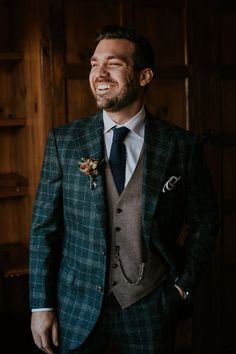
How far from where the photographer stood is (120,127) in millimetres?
1802

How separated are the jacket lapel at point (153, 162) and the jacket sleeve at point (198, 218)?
10 cm

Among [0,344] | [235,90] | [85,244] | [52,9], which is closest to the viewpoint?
[85,244]

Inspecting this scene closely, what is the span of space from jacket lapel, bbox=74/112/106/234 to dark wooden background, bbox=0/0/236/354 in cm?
75

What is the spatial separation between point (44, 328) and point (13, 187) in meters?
1.20

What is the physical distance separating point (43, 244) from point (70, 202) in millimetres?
164

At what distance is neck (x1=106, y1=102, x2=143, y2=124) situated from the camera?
71.2 inches

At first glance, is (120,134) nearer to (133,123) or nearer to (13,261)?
(133,123)

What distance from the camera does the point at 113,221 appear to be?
1737 mm

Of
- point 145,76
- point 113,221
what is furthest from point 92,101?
point 113,221

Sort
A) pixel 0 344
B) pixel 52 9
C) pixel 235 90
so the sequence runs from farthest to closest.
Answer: pixel 235 90, pixel 0 344, pixel 52 9

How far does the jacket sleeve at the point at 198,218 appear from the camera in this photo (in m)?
1.85

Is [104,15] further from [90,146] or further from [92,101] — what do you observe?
[90,146]

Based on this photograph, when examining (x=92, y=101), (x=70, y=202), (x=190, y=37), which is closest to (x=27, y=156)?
(x=92, y=101)

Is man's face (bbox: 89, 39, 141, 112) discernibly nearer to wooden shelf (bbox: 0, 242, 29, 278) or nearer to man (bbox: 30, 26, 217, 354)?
man (bbox: 30, 26, 217, 354)
